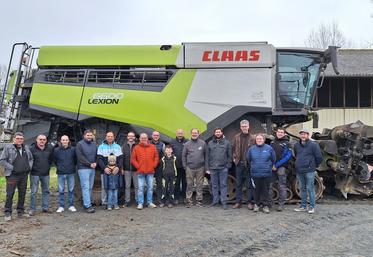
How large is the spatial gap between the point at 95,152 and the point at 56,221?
1.56 meters

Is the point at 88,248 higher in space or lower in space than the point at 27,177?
lower

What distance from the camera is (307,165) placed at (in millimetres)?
8211

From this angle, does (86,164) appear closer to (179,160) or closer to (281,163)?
(179,160)

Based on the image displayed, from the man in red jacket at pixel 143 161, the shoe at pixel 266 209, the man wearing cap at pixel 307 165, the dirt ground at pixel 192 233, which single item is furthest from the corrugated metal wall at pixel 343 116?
the man in red jacket at pixel 143 161

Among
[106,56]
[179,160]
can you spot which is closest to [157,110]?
[179,160]

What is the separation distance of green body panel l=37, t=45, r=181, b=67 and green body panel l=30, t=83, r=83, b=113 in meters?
0.60

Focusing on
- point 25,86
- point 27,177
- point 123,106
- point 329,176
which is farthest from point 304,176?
point 25,86

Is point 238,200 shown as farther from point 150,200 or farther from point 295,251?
point 295,251

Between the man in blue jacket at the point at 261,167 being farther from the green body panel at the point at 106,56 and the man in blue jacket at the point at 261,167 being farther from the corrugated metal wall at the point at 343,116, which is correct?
the corrugated metal wall at the point at 343,116

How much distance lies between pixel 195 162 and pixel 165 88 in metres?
1.75

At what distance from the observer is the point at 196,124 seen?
9.28 m

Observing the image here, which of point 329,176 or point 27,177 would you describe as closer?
point 27,177

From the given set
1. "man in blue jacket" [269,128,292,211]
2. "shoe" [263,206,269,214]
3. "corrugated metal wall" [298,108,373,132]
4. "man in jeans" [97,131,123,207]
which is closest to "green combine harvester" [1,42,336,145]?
"man in jeans" [97,131,123,207]

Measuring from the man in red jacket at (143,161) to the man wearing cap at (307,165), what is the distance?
2814mm
